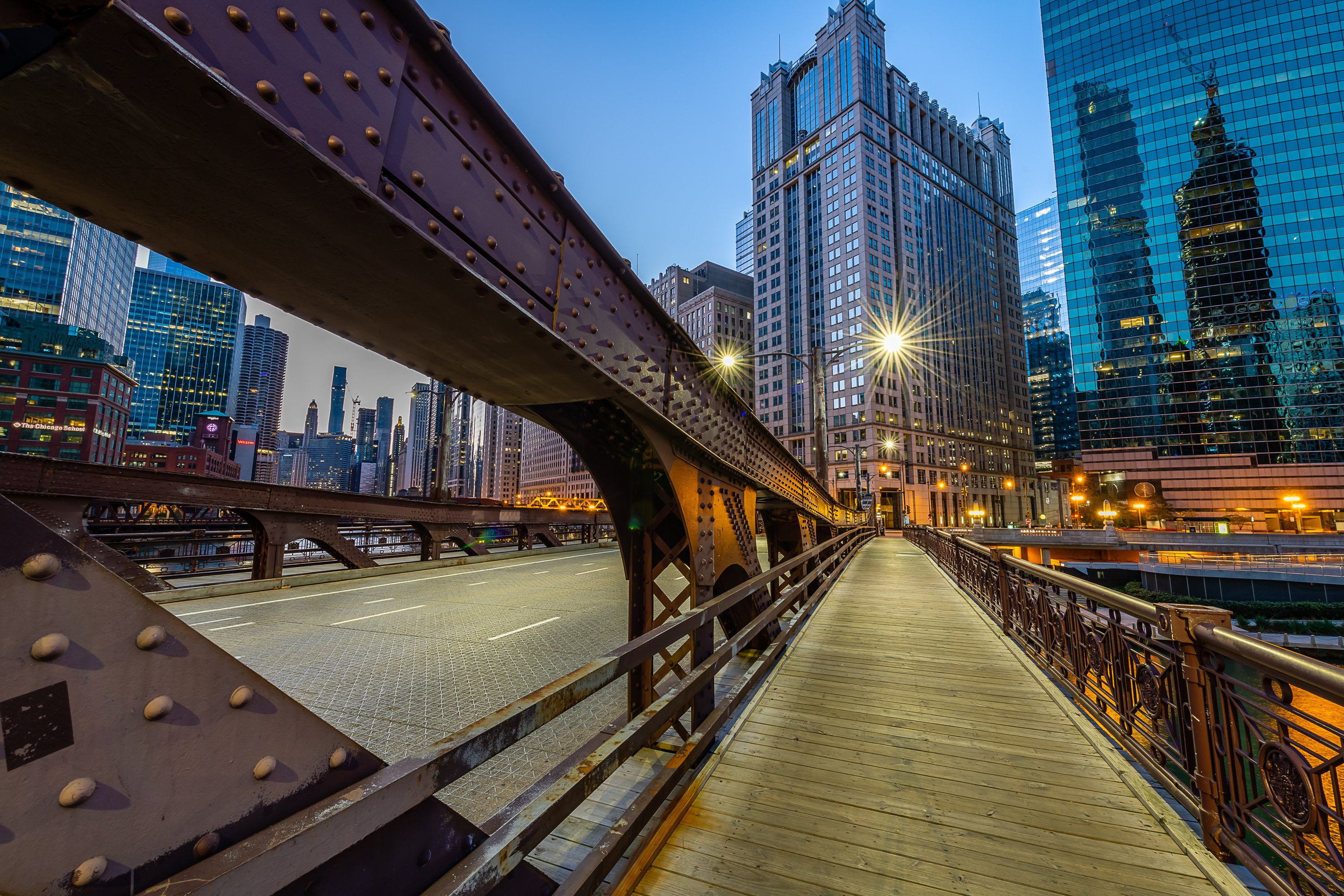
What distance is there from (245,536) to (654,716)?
15.5m

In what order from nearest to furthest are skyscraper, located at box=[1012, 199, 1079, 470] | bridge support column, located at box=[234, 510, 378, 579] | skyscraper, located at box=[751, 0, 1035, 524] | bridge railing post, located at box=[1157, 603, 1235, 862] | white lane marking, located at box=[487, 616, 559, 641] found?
1. bridge railing post, located at box=[1157, 603, 1235, 862]
2. white lane marking, located at box=[487, 616, 559, 641]
3. bridge support column, located at box=[234, 510, 378, 579]
4. skyscraper, located at box=[751, 0, 1035, 524]
5. skyscraper, located at box=[1012, 199, 1079, 470]

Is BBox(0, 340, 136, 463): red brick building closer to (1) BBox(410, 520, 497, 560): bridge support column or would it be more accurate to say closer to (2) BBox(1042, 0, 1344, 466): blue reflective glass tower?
(1) BBox(410, 520, 497, 560): bridge support column

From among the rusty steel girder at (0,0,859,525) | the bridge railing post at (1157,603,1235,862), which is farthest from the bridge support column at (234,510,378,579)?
the bridge railing post at (1157,603,1235,862)

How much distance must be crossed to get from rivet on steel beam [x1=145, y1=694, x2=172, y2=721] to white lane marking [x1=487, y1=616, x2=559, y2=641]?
359 inches

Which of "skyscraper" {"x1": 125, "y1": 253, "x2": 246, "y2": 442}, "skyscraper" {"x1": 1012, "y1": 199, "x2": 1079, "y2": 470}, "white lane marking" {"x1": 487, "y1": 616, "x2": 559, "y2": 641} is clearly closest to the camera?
"white lane marking" {"x1": 487, "y1": 616, "x2": 559, "y2": 641}

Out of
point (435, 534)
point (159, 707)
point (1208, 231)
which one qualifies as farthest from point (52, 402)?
point (1208, 231)

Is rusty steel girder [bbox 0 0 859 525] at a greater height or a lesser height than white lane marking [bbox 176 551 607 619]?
greater

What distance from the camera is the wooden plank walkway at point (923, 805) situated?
283 cm

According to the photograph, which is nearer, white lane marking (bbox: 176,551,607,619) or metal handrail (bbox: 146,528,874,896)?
metal handrail (bbox: 146,528,874,896)

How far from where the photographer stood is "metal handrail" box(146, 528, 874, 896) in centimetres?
117

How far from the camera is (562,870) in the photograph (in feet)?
10.3

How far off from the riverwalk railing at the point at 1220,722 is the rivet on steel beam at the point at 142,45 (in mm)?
4132

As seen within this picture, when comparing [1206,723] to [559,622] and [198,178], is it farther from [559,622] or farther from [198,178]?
[559,622]

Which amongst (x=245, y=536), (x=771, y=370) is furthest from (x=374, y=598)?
(x=771, y=370)
